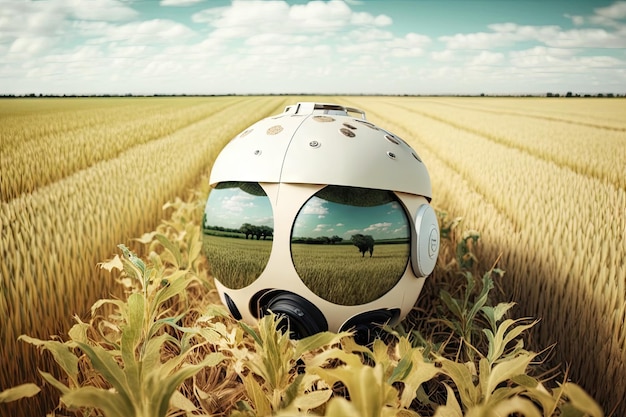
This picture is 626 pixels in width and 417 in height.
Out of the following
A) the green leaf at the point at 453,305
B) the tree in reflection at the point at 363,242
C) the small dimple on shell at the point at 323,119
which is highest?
the small dimple on shell at the point at 323,119

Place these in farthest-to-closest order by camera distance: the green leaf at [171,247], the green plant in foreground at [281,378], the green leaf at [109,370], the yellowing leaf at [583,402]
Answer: the green leaf at [171,247], the green leaf at [109,370], the green plant in foreground at [281,378], the yellowing leaf at [583,402]

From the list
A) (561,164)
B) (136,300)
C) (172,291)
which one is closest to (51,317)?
(172,291)

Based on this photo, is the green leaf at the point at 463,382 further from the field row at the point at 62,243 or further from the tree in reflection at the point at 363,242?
the field row at the point at 62,243

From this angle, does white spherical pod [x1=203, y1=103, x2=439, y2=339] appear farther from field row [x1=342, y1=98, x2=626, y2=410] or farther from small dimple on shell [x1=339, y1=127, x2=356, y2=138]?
field row [x1=342, y1=98, x2=626, y2=410]

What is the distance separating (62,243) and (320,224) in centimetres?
166

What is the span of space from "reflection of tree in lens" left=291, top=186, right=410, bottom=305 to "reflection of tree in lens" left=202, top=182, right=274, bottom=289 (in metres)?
0.15

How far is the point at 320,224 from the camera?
1795mm

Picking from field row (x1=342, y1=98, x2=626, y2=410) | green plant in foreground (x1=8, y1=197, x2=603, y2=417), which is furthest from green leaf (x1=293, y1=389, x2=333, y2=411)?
field row (x1=342, y1=98, x2=626, y2=410)

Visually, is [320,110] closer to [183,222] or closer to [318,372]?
[318,372]

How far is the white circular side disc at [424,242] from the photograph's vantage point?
198 centimetres

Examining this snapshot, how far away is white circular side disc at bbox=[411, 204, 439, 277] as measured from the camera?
1981 mm

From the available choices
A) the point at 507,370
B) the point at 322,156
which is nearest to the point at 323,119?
the point at 322,156

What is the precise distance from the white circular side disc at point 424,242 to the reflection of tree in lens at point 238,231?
613mm

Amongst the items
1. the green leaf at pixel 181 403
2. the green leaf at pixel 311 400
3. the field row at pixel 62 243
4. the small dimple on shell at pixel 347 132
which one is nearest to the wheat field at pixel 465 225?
the field row at pixel 62 243
